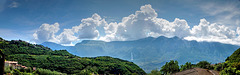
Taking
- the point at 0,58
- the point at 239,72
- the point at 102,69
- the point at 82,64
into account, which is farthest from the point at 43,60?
the point at 0,58

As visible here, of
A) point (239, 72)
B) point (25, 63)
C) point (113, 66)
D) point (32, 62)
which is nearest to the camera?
point (239, 72)

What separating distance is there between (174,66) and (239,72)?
4394 centimetres

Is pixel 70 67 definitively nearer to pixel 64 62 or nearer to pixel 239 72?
pixel 64 62

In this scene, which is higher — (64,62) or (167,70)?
(64,62)

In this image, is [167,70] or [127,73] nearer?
[167,70]

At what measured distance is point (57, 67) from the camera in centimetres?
9481

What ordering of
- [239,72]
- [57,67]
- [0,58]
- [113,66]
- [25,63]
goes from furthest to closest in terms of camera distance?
[113,66], [57,67], [25,63], [239,72], [0,58]

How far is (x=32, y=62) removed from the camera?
292 feet

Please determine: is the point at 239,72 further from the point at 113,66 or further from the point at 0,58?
the point at 113,66

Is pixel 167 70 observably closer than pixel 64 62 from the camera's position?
Yes

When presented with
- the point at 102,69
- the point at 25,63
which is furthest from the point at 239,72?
the point at 102,69

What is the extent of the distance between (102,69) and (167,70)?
49.9m

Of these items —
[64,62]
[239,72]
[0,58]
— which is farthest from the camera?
[64,62]

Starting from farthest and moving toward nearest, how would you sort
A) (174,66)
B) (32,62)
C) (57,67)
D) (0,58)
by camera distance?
(57,67), (32,62), (174,66), (0,58)
